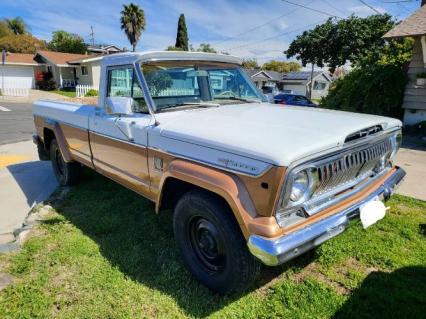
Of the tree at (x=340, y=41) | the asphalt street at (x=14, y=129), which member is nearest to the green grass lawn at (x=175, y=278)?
the asphalt street at (x=14, y=129)

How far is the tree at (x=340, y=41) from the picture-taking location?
2986cm

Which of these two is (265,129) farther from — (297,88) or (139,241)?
(297,88)

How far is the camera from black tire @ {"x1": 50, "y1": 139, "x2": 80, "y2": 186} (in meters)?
5.62

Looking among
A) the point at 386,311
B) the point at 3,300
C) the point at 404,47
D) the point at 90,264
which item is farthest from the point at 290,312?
the point at 404,47

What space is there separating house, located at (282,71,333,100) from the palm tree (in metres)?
24.1

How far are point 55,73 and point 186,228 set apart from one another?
39.4 metres

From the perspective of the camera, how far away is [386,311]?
8.89ft

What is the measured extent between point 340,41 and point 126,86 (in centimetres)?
3205

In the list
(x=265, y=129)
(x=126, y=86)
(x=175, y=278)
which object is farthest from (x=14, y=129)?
(x=265, y=129)

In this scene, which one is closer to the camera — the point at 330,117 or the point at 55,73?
the point at 330,117

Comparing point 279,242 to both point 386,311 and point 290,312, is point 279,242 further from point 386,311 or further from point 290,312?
point 386,311

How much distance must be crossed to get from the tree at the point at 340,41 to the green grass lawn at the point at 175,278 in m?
28.1

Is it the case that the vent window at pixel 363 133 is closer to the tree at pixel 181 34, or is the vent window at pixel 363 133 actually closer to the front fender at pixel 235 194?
the front fender at pixel 235 194

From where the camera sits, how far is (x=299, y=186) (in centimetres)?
240
